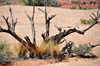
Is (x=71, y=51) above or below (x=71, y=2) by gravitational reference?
below

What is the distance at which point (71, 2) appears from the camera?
3569 cm

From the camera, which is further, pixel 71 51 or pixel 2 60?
pixel 71 51

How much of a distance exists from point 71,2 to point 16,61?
32553 millimetres

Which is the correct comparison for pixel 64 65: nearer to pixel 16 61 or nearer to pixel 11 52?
pixel 16 61

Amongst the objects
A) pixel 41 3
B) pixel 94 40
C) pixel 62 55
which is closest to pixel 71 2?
pixel 41 3

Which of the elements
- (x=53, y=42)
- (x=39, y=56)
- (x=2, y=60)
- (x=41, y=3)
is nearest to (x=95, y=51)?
(x=53, y=42)

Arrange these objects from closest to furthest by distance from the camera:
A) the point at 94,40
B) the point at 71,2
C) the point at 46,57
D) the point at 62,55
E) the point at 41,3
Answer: the point at 46,57 → the point at 62,55 → the point at 94,40 → the point at 41,3 → the point at 71,2

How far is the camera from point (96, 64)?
4223mm

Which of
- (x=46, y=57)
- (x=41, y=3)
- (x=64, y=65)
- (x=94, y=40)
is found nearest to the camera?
(x=64, y=65)

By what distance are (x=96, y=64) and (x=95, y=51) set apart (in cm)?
223

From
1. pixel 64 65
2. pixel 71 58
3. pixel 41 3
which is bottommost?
pixel 71 58

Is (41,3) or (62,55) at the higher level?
(41,3)

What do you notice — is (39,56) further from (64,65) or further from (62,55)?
(64,65)

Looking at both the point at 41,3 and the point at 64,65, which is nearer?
the point at 64,65
